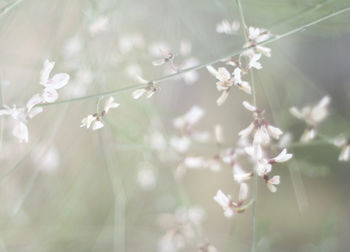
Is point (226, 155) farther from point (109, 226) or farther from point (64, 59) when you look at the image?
point (109, 226)

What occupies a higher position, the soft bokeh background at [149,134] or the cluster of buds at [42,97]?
the soft bokeh background at [149,134]

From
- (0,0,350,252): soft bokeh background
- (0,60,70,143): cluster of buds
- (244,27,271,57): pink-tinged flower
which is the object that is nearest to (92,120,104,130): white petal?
(0,60,70,143): cluster of buds

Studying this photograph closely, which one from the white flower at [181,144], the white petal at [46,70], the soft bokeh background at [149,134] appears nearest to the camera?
the white petal at [46,70]

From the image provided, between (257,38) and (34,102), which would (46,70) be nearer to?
(34,102)

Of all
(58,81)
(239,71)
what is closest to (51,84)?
(58,81)

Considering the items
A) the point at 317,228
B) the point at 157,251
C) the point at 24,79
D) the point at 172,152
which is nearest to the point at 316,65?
the point at 317,228

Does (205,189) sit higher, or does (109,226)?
(205,189)

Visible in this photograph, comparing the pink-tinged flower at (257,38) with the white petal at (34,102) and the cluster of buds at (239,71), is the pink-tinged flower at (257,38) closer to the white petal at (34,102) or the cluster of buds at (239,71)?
the cluster of buds at (239,71)

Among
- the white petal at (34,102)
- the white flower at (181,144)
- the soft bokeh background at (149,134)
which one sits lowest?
→ the white petal at (34,102)

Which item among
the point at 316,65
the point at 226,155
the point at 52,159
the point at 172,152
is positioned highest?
the point at 316,65

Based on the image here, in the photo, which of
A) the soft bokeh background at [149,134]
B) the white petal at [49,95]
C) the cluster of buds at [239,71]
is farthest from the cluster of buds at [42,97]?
the soft bokeh background at [149,134]
